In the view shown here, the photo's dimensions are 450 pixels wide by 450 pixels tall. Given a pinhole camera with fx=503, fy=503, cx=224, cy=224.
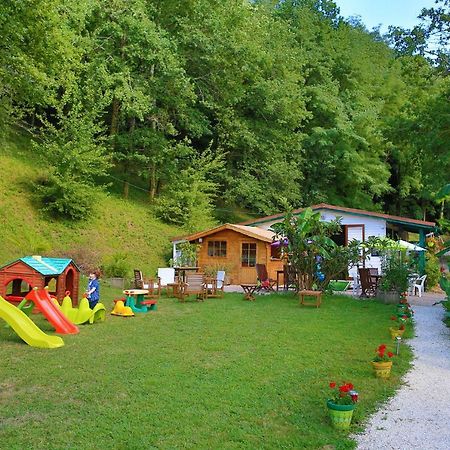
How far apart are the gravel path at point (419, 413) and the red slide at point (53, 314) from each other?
19.8ft

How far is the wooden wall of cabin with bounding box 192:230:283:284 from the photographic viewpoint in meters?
20.7

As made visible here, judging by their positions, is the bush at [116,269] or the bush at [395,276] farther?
the bush at [116,269]

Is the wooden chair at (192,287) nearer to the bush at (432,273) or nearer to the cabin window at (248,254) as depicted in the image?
the cabin window at (248,254)

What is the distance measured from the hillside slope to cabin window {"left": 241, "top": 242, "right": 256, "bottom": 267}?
3469 mm

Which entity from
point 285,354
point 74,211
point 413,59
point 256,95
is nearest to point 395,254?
point 413,59

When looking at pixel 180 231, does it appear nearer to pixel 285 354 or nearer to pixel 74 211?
pixel 74 211

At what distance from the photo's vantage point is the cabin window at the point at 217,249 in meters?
21.2

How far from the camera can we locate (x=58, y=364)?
6.95 m

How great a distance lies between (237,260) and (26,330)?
13151mm

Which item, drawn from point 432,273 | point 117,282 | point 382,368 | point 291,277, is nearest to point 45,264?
point 117,282

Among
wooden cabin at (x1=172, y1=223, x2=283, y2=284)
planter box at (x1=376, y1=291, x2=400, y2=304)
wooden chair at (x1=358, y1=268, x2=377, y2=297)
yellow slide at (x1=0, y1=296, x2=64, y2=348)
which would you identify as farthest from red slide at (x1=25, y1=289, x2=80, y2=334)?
wooden cabin at (x1=172, y1=223, x2=283, y2=284)

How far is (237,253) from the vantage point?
20953 millimetres

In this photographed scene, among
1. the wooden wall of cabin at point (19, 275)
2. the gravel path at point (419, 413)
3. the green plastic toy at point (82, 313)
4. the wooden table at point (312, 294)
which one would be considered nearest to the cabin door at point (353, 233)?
the wooden table at point (312, 294)

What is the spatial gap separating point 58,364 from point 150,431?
2926 millimetres
